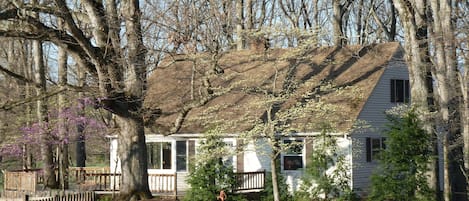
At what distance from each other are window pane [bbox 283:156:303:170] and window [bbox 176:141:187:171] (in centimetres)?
469

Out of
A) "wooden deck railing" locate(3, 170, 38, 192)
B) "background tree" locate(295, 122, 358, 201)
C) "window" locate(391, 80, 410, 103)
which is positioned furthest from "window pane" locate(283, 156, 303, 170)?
"wooden deck railing" locate(3, 170, 38, 192)

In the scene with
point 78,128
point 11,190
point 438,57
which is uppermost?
point 438,57

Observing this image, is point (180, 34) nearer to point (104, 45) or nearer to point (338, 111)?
point (104, 45)

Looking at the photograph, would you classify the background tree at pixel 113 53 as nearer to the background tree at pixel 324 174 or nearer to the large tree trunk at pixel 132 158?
the large tree trunk at pixel 132 158

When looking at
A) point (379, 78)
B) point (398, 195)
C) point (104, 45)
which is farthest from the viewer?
point (379, 78)

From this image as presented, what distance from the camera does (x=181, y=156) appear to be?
3159 cm

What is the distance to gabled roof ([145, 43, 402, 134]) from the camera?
25.1 meters

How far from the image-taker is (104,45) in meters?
24.1

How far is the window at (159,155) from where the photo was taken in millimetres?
31969

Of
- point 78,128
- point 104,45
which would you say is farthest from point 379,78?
point 78,128

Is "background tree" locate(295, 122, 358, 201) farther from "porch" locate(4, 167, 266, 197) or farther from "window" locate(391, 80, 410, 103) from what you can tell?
"window" locate(391, 80, 410, 103)

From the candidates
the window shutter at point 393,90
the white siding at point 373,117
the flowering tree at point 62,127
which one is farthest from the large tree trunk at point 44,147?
the window shutter at point 393,90

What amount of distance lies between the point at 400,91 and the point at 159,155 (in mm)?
10728

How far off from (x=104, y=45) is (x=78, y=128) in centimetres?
1057
